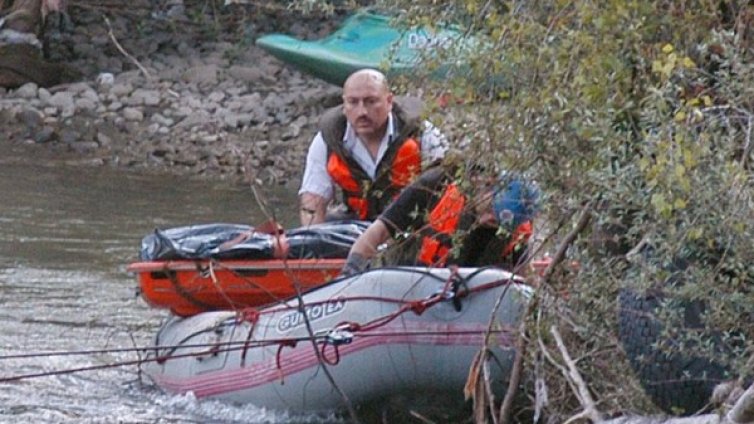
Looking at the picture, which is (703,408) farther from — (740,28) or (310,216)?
(310,216)

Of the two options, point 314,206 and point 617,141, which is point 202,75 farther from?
point 617,141

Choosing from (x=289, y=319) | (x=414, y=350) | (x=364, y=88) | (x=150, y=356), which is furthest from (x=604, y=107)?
(x=150, y=356)

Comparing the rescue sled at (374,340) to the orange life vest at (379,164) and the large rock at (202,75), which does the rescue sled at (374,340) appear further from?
the large rock at (202,75)

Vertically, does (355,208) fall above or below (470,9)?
below

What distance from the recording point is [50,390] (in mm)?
8156

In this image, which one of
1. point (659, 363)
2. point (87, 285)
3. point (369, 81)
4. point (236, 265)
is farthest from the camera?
point (87, 285)

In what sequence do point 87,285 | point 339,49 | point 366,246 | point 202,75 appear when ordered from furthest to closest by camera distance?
point 202,75, point 339,49, point 87,285, point 366,246

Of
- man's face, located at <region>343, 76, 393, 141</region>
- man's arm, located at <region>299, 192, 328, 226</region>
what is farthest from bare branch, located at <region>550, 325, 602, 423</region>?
man's arm, located at <region>299, 192, 328, 226</region>

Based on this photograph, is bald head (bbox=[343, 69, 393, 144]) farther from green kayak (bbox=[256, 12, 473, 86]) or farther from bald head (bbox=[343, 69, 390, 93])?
green kayak (bbox=[256, 12, 473, 86])

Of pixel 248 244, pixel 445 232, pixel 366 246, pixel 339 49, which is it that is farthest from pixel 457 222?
pixel 339 49

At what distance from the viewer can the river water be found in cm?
779

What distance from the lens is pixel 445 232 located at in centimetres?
673

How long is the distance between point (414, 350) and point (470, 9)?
1.50m

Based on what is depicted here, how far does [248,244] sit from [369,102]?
80cm
